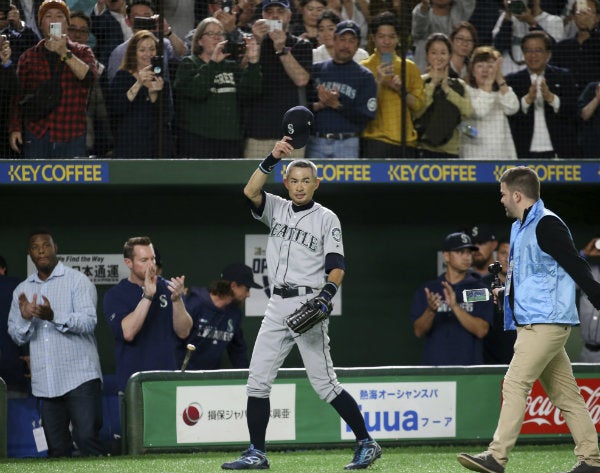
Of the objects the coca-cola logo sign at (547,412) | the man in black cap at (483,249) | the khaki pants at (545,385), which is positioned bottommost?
the coca-cola logo sign at (547,412)

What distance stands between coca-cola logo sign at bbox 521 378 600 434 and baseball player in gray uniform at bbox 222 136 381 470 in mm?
2150

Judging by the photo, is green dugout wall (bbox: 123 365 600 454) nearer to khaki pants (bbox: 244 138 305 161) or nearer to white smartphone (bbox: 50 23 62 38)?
khaki pants (bbox: 244 138 305 161)

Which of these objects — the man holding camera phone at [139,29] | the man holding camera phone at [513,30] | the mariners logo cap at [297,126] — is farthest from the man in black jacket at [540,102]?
the mariners logo cap at [297,126]

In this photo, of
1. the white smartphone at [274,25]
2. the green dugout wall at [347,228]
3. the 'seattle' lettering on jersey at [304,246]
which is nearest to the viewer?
the 'seattle' lettering on jersey at [304,246]

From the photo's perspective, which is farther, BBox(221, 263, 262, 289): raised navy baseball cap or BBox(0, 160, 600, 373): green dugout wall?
BBox(0, 160, 600, 373): green dugout wall

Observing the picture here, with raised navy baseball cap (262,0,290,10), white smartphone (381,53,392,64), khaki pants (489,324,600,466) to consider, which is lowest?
khaki pants (489,324,600,466)

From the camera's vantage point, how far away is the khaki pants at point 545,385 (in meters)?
5.23

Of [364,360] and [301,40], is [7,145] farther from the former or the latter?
[364,360]

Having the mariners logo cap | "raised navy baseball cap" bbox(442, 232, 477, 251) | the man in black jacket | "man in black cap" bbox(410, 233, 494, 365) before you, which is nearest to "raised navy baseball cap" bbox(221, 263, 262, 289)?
"man in black cap" bbox(410, 233, 494, 365)

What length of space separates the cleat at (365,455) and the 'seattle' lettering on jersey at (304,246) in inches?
37.9

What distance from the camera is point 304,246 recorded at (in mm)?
5977

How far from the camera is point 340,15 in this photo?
9445 millimetres

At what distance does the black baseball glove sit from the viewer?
223 inches

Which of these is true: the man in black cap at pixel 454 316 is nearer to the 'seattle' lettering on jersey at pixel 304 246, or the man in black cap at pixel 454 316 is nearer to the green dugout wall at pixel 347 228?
the green dugout wall at pixel 347 228
